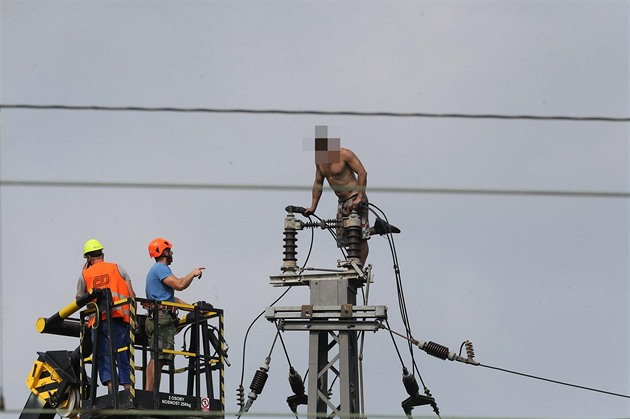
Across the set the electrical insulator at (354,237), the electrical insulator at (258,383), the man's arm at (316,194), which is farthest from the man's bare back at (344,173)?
the electrical insulator at (258,383)

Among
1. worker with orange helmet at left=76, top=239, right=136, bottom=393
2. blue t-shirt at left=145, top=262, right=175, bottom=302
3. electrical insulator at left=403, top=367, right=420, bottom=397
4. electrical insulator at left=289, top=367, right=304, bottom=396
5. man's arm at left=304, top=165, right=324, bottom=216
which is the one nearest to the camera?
worker with orange helmet at left=76, top=239, right=136, bottom=393

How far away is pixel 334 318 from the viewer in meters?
18.9

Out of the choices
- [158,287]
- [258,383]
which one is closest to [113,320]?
[158,287]

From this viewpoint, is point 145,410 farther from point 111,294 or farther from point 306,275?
point 306,275

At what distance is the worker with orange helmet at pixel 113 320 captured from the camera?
17.2 metres

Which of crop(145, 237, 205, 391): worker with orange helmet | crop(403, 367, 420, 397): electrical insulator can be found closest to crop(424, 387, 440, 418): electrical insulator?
crop(403, 367, 420, 397): electrical insulator

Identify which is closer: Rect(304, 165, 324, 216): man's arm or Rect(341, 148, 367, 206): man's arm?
Rect(341, 148, 367, 206): man's arm

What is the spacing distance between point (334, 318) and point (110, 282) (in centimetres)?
310

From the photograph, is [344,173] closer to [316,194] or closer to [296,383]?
[316,194]

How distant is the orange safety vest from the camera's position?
17219 mm

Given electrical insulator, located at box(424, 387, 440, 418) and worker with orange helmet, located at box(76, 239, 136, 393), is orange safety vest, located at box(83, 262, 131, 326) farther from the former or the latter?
electrical insulator, located at box(424, 387, 440, 418)

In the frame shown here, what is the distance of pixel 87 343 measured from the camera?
17547mm

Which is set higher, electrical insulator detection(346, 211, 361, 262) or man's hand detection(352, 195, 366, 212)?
man's hand detection(352, 195, 366, 212)

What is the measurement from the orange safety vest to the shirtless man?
3188mm
